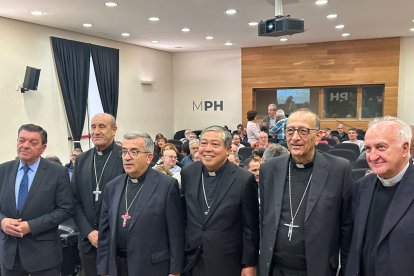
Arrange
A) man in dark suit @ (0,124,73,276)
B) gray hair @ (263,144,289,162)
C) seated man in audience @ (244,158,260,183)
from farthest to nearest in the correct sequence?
seated man in audience @ (244,158,260,183) < gray hair @ (263,144,289,162) < man in dark suit @ (0,124,73,276)

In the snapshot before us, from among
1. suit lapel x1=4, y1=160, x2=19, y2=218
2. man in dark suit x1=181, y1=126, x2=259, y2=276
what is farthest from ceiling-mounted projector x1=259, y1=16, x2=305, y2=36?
suit lapel x1=4, y1=160, x2=19, y2=218

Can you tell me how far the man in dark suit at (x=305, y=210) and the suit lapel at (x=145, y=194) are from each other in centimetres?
72

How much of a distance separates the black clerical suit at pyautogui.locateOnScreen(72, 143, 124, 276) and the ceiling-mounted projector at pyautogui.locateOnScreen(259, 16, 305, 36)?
4.05m

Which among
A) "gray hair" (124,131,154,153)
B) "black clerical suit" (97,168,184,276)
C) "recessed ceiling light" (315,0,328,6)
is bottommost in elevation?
"black clerical suit" (97,168,184,276)

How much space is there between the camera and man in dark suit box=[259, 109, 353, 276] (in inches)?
81.1

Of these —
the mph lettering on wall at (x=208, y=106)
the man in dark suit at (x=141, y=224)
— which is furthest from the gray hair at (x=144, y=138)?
the mph lettering on wall at (x=208, y=106)

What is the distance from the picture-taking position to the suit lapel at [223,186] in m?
2.35

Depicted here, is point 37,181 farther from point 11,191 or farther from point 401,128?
point 401,128

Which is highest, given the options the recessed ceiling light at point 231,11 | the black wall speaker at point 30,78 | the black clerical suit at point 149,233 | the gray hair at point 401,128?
the recessed ceiling light at point 231,11

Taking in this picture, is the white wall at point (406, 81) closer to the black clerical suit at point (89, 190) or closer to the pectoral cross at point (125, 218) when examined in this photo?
the black clerical suit at point (89, 190)

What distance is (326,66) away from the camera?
11.9m

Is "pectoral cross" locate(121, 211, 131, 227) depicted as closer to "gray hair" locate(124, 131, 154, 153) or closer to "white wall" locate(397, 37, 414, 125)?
"gray hair" locate(124, 131, 154, 153)

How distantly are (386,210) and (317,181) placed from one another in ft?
1.30

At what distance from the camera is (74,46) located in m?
9.33
